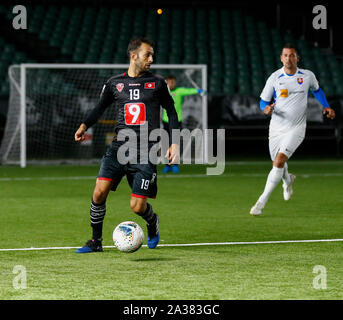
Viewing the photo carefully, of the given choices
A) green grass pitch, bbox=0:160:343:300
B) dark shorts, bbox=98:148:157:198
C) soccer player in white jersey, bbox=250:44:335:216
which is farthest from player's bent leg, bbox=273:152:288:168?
dark shorts, bbox=98:148:157:198

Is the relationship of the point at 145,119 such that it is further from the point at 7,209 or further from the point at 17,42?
the point at 17,42

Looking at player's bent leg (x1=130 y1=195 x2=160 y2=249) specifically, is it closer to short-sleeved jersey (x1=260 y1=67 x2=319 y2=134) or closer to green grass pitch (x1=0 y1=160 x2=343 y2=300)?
green grass pitch (x1=0 y1=160 x2=343 y2=300)

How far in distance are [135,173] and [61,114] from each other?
44.9 ft

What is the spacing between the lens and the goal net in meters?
19.9

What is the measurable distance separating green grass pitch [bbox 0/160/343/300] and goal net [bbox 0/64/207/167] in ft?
17.3

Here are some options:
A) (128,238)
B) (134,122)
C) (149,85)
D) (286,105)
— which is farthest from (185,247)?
(286,105)

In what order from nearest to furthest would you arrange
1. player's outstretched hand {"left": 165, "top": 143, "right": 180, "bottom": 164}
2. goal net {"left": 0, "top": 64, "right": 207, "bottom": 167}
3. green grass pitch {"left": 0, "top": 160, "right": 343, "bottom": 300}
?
green grass pitch {"left": 0, "top": 160, "right": 343, "bottom": 300}, player's outstretched hand {"left": 165, "top": 143, "right": 180, "bottom": 164}, goal net {"left": 0, "top": 64, "right": 207, "bottom": 167}

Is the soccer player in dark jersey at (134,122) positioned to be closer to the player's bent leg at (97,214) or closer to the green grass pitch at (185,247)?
the player's bent leg at (97,214)

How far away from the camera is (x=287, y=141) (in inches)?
401

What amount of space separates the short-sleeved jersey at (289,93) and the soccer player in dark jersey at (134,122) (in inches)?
131

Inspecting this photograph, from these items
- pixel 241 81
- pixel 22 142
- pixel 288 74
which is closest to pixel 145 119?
pixel 288 74

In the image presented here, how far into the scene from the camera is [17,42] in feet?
80.1

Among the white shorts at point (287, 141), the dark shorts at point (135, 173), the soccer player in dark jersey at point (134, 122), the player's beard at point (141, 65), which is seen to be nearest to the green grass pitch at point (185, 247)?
the soccer player in dark jersey at point (134, 122)

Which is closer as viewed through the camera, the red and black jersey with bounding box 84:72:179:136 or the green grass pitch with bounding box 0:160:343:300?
the green grass pitch with bounding box 0:160:343:300
